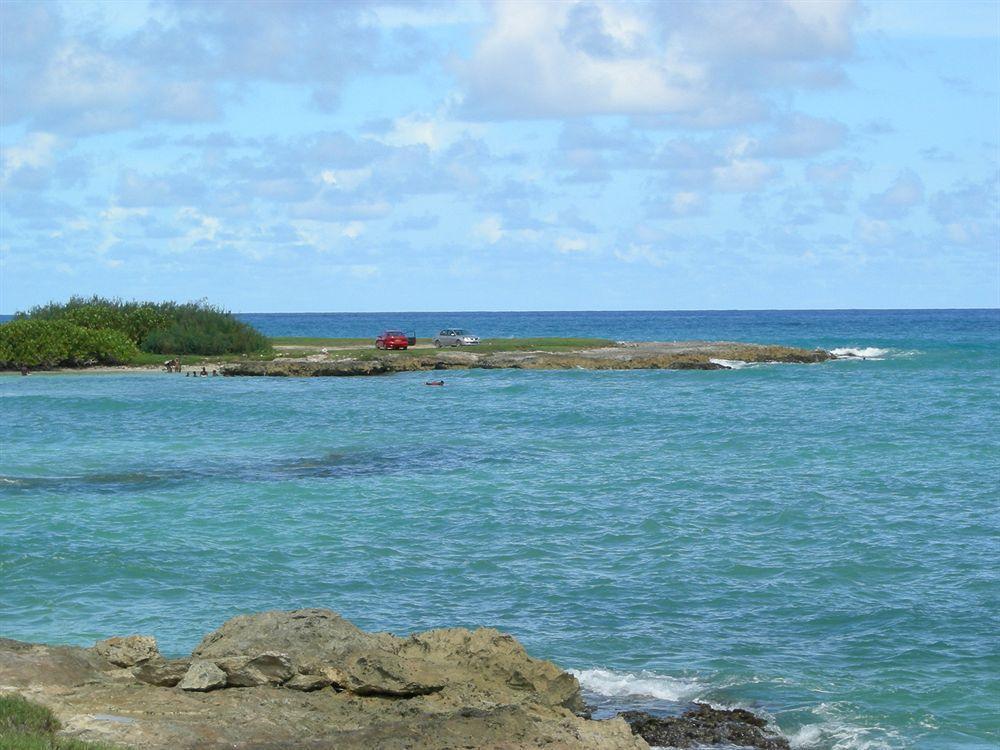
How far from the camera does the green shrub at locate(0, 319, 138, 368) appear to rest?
80.6m

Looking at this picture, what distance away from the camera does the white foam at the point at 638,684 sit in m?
16.3

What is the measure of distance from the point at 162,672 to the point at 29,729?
268cm

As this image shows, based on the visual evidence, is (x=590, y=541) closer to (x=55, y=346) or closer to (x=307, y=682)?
(x=307, y=682)

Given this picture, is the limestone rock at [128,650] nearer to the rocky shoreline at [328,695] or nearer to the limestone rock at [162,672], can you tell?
the rocky shoreline at [328,695]

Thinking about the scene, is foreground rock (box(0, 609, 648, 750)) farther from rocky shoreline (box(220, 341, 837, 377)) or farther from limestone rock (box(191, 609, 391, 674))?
rocky shoreline (box(220, 341, 837, 377))

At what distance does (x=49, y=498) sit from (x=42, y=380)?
44.1 m

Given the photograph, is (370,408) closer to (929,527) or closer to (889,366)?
(929,527)

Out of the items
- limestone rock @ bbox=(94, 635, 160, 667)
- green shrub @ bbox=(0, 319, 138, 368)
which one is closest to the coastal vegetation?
green shrub @ bbox=(0, 319, 138, 368)

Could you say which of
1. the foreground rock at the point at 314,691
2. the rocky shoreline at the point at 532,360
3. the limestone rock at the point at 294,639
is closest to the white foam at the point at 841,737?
the foreground rock at the point at 314,691

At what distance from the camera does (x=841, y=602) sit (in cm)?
2153

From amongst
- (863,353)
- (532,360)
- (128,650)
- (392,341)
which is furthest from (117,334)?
(128,650)

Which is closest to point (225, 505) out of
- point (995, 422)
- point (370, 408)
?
point (370, 408)

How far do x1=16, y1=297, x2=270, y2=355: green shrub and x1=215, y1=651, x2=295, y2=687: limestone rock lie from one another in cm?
7784

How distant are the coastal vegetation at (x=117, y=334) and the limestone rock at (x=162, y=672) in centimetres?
7183
